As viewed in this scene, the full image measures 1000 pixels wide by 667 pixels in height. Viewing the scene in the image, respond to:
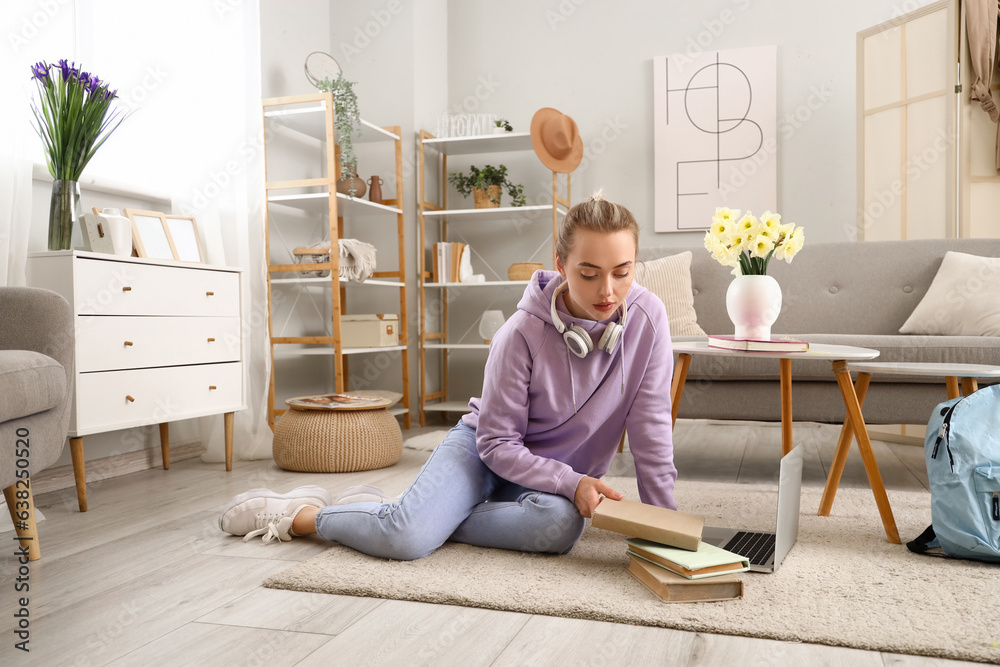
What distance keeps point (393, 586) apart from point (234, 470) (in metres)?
1.58

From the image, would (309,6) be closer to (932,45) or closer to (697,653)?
(932,45)

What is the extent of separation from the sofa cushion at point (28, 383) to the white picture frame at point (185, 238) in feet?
3.99

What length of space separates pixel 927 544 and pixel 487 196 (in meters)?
2.86

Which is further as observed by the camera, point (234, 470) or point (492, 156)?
point (492, 156)

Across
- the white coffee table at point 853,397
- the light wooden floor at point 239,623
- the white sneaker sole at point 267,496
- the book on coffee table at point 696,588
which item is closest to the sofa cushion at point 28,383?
the light wooden floor at point 239,623

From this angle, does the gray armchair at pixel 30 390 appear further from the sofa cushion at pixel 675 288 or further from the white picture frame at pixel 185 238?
the sofa cushion at pixel 675 288

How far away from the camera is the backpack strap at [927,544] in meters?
1.58

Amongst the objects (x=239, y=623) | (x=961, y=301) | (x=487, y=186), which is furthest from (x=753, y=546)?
(x=487, y=186)

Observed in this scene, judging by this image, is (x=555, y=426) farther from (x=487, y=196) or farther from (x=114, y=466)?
(x=487, y=196)

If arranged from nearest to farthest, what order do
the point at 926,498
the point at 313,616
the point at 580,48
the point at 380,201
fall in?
the point at 313,616, the point at 926,498, the point at 380,201, the point at 580,48

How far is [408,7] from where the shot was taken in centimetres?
403

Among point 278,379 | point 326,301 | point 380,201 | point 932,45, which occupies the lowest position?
point 278,379

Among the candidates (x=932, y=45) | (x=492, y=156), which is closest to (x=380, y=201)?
(x=492, y=156)

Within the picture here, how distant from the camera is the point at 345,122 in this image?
3.37m
